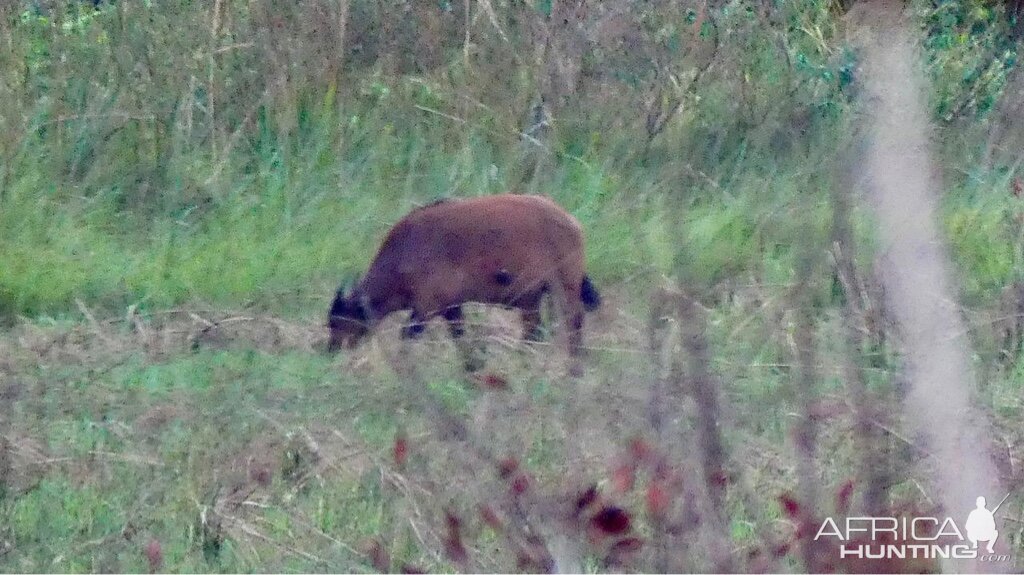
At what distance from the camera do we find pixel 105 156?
730cm

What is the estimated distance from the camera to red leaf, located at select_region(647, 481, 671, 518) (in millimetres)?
2682

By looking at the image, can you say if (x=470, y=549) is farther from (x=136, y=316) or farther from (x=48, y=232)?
(x=48, y=232)

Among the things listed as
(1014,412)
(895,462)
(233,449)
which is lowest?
(1014,412)

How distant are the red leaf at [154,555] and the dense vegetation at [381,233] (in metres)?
0.04

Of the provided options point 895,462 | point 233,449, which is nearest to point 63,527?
point 233,449

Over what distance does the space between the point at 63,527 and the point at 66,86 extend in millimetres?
4240

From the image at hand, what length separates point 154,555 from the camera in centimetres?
346

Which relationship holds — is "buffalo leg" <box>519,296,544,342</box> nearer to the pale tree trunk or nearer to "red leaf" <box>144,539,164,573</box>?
"red leaf" <box>144,539,164,573</box>

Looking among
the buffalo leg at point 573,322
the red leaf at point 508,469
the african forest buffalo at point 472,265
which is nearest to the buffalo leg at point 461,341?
the african forest buffalo at point 472,265

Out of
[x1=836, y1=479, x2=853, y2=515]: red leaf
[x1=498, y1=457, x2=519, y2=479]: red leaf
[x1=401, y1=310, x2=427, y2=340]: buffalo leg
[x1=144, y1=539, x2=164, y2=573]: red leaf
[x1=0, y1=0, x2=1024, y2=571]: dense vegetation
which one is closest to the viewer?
[x1=836, y1=479, x2=853, y2=515]: red leaf
